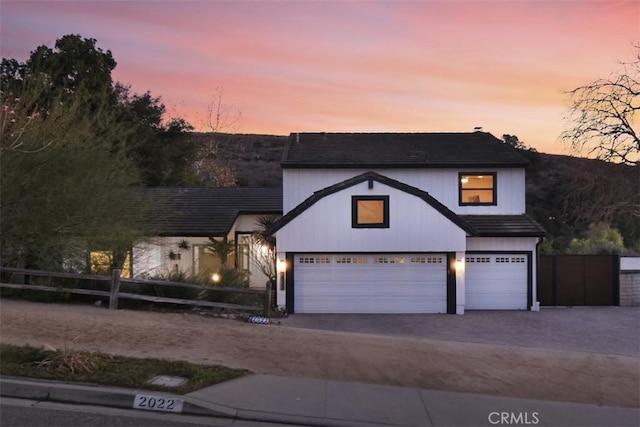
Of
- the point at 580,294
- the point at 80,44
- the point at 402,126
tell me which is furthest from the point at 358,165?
the point at 402,126

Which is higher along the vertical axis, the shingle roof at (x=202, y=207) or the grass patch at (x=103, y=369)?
the shingle roof at (x=202, y=207)

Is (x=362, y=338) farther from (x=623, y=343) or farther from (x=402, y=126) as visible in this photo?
(x=402, y=126)

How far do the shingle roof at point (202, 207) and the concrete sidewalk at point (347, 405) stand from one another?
12.4 m

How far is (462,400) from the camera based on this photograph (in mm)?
7484

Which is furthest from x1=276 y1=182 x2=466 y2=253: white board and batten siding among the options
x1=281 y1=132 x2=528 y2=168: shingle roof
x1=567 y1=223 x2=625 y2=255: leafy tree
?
x1=567 y1=223 x2=625 y2=255: leafy tree

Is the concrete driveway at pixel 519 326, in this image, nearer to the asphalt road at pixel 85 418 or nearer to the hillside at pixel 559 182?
the hillside at pixel 559 182

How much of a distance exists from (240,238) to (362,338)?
11.9 metres

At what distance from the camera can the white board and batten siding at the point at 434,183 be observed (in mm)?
20812

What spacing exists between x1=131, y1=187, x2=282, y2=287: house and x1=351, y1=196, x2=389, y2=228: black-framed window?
4391 millimetres

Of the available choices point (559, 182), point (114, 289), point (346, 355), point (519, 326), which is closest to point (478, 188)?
point (519, 326)

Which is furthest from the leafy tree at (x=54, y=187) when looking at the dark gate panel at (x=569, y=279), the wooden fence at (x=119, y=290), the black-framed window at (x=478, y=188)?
the dark gate panel at (x=569, y=279)

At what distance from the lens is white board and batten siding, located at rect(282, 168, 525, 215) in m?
20.8

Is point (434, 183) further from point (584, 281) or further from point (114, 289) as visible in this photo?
point (114, 289)

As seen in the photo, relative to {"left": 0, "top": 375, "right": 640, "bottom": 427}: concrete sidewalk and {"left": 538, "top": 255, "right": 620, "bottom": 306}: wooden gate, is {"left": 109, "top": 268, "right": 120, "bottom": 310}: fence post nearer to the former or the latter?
{"left": 0, "top": 375, "right": 640, "bottom": 427}: concrete sidewalk
